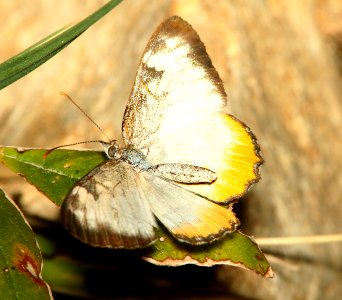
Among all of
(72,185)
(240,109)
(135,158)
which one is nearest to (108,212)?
(72,185)

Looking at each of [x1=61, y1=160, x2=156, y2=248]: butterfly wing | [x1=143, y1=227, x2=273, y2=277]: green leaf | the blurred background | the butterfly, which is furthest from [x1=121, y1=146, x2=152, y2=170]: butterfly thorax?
the blurred background

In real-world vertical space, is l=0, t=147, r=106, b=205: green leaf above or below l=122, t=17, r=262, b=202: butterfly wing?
below

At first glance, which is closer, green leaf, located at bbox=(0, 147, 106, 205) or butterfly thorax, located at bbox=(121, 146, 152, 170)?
green leaf, located at bbox=(0, 147, 106, 205)

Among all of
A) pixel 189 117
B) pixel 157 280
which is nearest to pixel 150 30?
pixel 189 117

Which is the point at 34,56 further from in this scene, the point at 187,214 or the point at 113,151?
the point at 187,214

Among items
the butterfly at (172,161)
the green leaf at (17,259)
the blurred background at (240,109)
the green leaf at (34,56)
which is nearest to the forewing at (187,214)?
the butterfly at (172,161)

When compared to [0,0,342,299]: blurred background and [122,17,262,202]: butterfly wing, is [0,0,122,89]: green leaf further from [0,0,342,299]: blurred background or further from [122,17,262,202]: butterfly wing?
[0,0,342,299]: blurred background

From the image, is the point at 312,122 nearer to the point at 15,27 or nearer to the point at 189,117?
the point at 189,117
